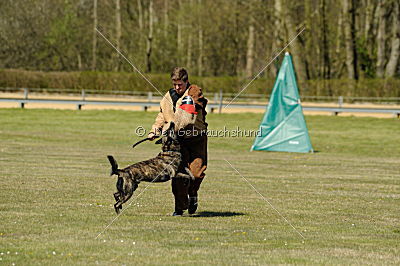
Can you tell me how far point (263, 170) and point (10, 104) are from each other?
35.1 m

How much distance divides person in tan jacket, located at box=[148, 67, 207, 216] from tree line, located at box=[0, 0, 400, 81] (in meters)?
50.6

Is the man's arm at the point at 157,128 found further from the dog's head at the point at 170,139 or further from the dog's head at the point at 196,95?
the dog's head at the point at 196,95

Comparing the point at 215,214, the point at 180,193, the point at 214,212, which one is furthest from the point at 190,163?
the point at 214,212

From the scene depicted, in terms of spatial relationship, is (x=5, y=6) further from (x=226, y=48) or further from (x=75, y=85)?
(x=226, y=48)

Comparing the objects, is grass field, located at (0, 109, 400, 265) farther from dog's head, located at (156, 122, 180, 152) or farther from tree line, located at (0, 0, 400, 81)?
tree line, located at (0, 0, 400, 81)

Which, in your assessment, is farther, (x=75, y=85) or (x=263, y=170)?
(x=75, y=85)

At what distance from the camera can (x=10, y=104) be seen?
51.9 metres

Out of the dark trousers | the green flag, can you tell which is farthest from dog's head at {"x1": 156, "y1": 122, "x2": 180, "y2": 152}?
the green flag

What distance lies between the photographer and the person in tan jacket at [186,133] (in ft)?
33.7

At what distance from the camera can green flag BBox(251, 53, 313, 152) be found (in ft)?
82.4

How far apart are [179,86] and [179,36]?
69.0 metres

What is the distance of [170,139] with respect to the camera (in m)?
10.2

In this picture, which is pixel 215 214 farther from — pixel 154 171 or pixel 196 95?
pixel 196 95

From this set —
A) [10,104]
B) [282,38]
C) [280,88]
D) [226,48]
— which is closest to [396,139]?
Result: [280,88]
